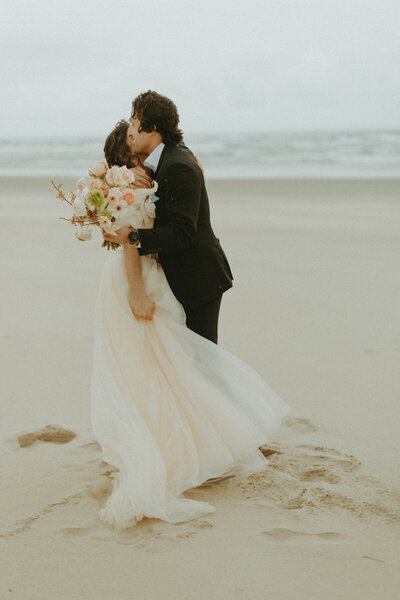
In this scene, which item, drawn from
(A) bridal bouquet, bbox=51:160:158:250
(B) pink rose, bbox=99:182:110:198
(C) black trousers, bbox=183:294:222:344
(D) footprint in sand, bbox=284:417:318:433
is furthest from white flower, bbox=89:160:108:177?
(D) footprint in sand, bbox=284:417:318:433

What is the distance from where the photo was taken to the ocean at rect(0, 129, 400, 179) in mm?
21641

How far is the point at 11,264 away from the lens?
895cm

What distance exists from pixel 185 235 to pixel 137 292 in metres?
0.38

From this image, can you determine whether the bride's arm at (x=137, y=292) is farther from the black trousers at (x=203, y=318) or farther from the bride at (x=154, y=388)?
the black trousers at (x=203, y=318)

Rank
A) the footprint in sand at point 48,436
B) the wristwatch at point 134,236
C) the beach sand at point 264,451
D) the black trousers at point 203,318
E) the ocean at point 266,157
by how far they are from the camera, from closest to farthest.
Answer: the beach sand at point 264,451
the wristwatch at point 134,236
the black trousers at point 203,318
the footprint in sand at point 48,436
the ocean at point 266,157

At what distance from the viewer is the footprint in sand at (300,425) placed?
171 inches

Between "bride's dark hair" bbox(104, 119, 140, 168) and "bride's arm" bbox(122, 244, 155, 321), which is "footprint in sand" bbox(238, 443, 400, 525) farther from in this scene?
"bride's dark hair" bbox(104, 119, 140, 168)

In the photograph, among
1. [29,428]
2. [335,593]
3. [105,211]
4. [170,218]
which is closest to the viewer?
[335,593]

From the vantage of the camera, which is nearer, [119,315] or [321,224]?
[119,315]

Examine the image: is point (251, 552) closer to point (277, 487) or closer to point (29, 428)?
point (277, 487)

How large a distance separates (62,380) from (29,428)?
36.5 inches

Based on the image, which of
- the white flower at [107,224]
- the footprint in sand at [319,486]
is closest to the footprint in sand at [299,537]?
the footprint in sand at [319,486]

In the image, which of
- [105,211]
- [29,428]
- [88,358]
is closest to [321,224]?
[88,358]

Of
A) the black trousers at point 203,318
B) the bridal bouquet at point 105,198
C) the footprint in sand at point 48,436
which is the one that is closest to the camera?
the bridal bouquet at point 105,198
